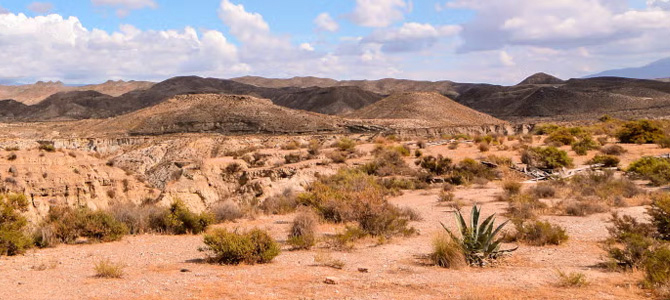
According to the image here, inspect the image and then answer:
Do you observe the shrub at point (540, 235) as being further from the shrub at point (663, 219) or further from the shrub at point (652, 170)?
the shrub at point (652, 170)

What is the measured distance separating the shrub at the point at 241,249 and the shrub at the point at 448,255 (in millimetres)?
2818

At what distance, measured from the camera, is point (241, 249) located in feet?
29.6

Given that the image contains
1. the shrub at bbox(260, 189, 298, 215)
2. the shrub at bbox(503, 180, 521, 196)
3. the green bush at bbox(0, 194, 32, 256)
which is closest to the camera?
the green bush at bbox(0, 194, 32, 256)

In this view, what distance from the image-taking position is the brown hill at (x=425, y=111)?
7238 cm

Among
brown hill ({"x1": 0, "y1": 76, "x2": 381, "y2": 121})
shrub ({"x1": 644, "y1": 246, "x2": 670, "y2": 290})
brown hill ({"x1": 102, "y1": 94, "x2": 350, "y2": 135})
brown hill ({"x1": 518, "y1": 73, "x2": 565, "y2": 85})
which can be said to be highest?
brown hill ({"x1": 518, "y1": 73, "x2": 565, "y2": 85})

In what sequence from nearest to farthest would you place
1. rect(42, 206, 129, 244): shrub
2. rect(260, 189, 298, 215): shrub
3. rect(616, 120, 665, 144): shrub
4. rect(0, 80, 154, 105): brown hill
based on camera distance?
rect(42, 206, 129, 244): shrub < rect(260, 189, 298, 215): shrub < rect(616, 120, 665, 144): shrub < rect(0, 80, 154, 105): brown hill

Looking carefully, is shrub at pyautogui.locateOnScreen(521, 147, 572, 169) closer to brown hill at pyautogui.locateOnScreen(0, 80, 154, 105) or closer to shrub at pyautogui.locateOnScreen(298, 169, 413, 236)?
shrub at pyautogui.locateOnScreen(298, 169, 413, 236)

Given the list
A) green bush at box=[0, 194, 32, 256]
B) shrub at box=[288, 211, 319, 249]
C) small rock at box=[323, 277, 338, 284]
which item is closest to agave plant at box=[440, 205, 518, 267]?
small rock at box=[323, 277, 338, 284]

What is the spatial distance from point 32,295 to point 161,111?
211 feet

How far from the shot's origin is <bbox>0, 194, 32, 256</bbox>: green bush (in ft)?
31.9

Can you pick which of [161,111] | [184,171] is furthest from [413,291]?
[161,111]

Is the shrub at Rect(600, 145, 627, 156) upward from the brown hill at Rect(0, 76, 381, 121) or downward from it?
downward

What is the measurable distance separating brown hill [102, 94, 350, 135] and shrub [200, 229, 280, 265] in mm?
47889

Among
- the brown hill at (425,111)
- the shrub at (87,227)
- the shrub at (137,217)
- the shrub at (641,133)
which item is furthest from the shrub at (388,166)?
the brown hill at (425,111)
